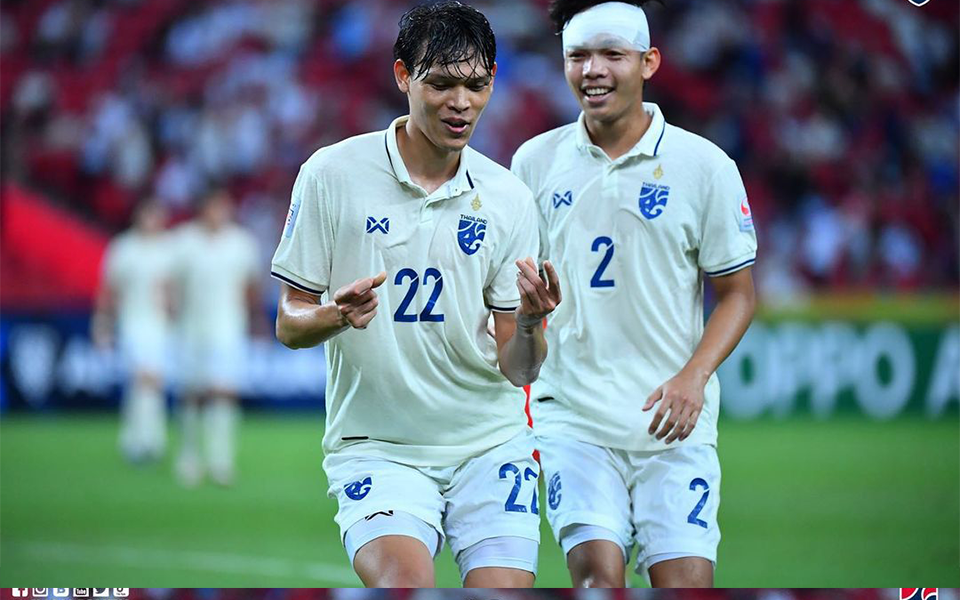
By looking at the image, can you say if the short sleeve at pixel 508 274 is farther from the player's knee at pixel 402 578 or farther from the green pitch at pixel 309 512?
the green pitch at pixel 309 512

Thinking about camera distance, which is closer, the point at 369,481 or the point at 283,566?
the point at 369,481

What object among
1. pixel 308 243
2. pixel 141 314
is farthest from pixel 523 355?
pixel 141 314

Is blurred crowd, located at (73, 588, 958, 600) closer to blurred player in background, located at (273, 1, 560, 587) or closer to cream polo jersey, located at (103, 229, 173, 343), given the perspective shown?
blurred player in background, located at (273, 1, 560, 587)

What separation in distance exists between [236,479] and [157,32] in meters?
9.07

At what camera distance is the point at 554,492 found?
5.06 meters

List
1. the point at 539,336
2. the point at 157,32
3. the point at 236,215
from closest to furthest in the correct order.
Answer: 1. the point at 539,336
2. the point at 236,215
3. the point at 157,32

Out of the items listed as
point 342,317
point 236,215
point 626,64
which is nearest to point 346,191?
point 342,317

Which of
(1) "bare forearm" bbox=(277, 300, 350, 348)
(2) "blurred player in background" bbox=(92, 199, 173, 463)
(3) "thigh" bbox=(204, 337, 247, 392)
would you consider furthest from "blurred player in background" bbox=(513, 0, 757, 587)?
(2) "blurred player in background" bbox=(92, 199, 173, 463)

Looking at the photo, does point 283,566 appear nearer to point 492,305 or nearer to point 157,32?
point 492,305

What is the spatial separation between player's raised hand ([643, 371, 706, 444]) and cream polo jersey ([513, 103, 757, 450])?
0.31 metres

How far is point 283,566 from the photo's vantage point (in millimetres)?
8477

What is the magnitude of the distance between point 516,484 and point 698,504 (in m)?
0.82

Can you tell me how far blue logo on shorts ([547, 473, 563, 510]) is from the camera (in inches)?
198

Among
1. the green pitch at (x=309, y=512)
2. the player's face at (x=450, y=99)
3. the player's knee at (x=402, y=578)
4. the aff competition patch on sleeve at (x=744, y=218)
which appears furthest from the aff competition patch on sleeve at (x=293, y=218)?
the green pitch at (x=309, y=512)
